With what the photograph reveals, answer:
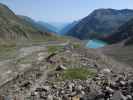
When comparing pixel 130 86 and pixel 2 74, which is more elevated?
pixel 130 86

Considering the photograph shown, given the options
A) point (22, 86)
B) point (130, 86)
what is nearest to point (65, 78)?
point (22, 86)

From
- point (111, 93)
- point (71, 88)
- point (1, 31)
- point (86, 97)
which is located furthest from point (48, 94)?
point (1, 31)

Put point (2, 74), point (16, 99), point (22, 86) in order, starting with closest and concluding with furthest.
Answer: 1. point (16, 99)
2. point (22, 86)
3. point (2, 74)

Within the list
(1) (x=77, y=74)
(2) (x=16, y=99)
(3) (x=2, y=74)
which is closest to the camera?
(2) (x=16, y=99)

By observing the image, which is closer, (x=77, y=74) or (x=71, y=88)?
(x=71, y=88)

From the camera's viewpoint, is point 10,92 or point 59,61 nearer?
point 10,92

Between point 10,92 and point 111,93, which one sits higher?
point 111,93

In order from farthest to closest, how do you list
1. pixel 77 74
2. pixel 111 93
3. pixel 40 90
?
pixel 77 74 → pixel 40 90 → pixel 111 93

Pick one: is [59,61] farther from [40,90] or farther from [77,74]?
[40,90]

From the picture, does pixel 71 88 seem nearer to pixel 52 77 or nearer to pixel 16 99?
pixel 16 99
